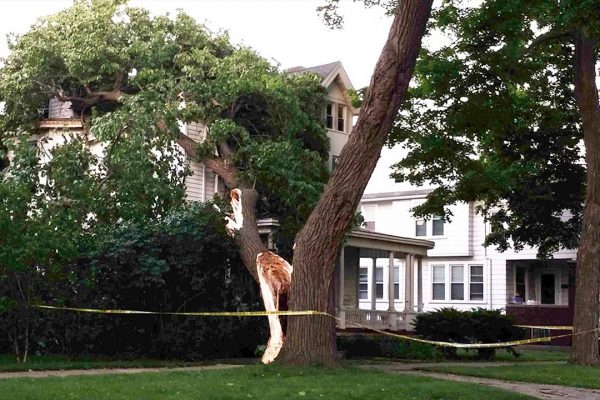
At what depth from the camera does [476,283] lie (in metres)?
44.5

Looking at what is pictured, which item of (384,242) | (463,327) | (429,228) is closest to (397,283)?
(429,228)

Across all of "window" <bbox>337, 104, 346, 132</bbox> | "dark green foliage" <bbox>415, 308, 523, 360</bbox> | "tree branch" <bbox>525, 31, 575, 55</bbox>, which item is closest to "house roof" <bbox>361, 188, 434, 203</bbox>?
"window" <bbox>337, 104, 346, 132</bbox>

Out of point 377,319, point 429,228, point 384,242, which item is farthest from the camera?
point 429,228

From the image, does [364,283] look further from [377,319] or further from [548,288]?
[377,319]

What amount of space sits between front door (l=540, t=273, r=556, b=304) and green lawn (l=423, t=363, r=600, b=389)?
24.2m

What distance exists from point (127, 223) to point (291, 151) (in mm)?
4864

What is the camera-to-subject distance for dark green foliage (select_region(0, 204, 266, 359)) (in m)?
19.2

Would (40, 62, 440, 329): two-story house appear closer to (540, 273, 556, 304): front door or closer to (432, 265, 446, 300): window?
(432, 265, 446, 300): window

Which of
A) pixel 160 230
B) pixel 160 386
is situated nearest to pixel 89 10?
pixel 160 230

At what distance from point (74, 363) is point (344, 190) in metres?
6.09

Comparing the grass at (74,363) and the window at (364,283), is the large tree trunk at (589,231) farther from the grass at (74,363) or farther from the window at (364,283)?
the window at (364,283)

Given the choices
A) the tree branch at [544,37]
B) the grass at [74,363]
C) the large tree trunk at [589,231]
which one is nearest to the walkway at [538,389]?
the grass at [74,363]

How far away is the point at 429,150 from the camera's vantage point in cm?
2433

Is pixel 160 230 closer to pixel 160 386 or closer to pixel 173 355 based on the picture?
pixel 173 355
